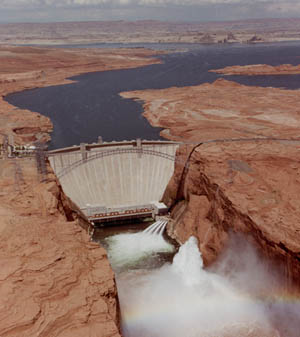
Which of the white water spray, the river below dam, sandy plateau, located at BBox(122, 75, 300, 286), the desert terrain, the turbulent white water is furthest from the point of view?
the white water spray

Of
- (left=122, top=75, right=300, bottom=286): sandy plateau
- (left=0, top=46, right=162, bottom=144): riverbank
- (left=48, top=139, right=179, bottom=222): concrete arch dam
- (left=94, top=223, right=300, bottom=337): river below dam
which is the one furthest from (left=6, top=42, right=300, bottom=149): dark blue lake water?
(left=94, top=223, right=300, bottom=337): river below dam

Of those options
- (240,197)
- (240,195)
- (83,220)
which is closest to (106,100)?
(83,220)

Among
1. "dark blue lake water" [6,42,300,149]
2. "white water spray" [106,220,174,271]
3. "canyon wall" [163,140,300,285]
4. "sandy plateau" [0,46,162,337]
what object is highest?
"sandy plateau" [0,46,162,337]

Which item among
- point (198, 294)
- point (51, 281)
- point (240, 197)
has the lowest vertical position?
point (198, 294)

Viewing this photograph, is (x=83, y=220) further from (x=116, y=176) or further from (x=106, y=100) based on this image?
(x=106, y=100)

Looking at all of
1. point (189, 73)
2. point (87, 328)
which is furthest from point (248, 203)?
point (189, 73)

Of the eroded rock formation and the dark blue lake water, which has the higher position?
the eroded rock formation

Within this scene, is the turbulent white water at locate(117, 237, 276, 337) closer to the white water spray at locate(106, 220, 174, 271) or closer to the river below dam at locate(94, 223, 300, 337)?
the river below dam at locate(94, 223, 300, 337)

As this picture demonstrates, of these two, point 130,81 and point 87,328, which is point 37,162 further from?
point 130,81
